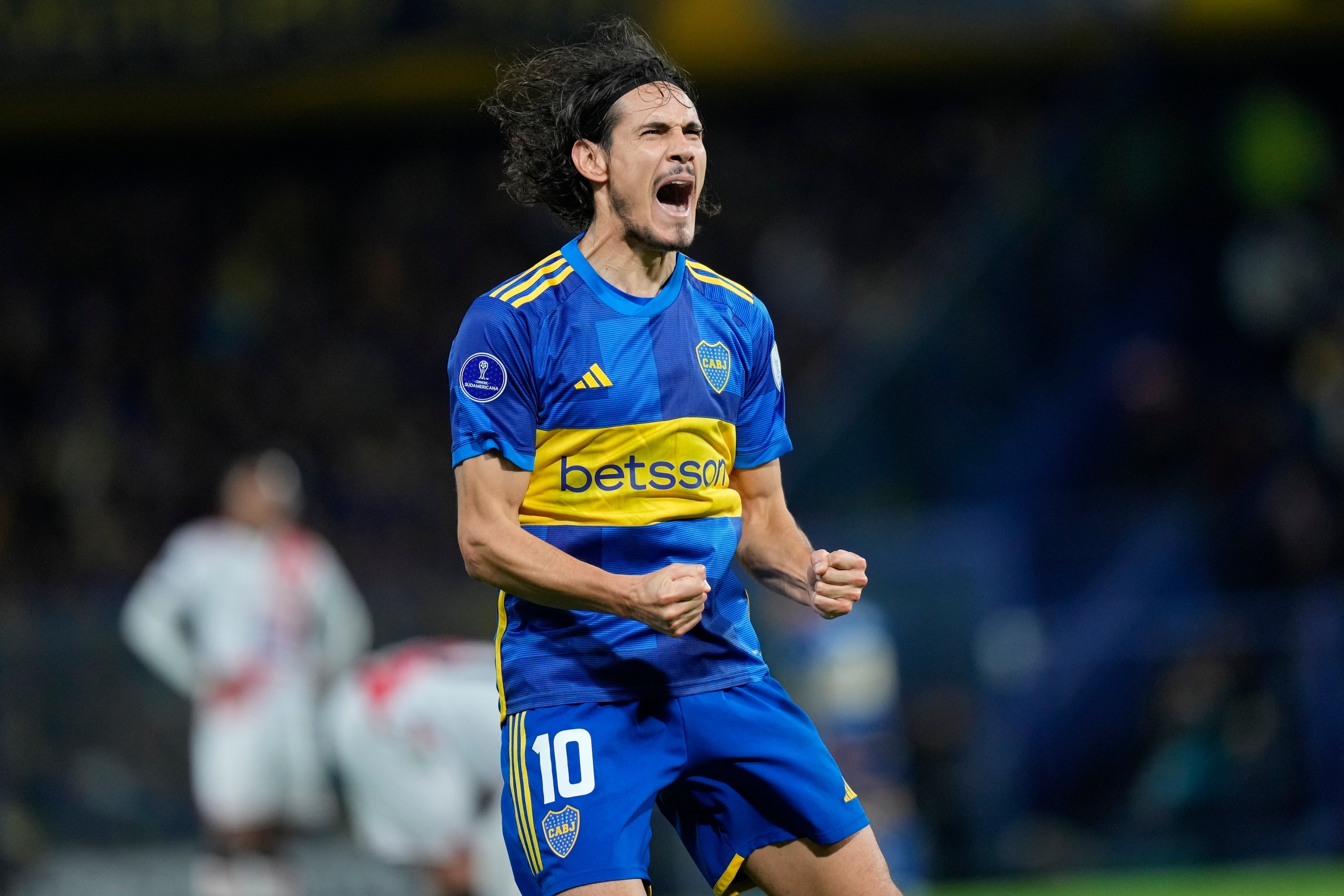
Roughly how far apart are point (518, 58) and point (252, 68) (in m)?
10.7

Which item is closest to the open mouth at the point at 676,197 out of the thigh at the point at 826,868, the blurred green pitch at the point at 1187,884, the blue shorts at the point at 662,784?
the blue shorts at the point at 662,784

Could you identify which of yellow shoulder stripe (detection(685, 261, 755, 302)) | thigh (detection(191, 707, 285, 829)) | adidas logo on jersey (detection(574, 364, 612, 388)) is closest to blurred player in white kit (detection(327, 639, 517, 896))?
thigh (detection(191, 707, 285, 829))

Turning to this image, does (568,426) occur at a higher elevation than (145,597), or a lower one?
higher

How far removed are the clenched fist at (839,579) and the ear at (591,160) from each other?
1028 millimetres

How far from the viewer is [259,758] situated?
10.7 metres

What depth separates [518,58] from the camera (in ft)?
15.3

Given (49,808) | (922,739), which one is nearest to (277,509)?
(49,808)

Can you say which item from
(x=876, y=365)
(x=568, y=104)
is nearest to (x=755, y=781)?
(x=568, y=104)

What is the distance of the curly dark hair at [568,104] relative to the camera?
4.29 meters

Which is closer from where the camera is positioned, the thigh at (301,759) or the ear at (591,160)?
the ear at (591,160)

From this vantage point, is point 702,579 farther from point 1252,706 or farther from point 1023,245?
point 1023,245

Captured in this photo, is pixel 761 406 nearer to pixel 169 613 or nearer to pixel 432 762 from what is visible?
pixel 432 762

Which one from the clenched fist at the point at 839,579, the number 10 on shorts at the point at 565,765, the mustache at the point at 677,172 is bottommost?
the number 10 on shorts at the point at 565,765

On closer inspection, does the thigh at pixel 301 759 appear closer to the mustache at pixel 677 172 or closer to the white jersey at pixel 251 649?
the white jersey at pixel 251 649
